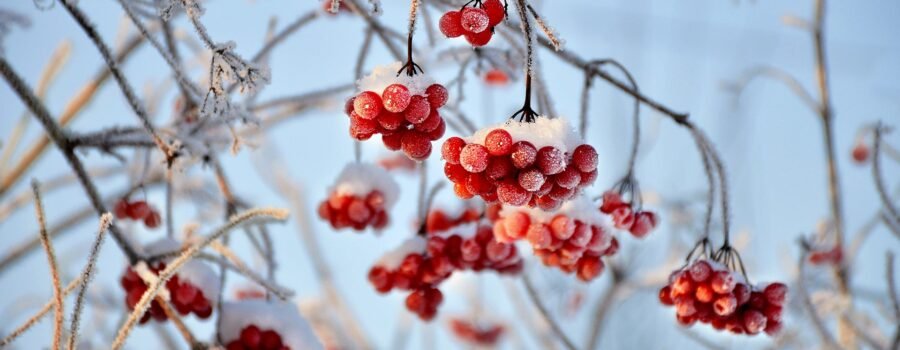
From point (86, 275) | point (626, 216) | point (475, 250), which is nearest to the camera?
point (86, 275)

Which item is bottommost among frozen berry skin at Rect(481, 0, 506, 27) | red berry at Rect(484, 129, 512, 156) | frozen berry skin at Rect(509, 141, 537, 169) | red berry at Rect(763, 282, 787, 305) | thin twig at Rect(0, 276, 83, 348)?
red berry at Rect(763, 282, 787, 305)

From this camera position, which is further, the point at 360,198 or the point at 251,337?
the point at 360,198

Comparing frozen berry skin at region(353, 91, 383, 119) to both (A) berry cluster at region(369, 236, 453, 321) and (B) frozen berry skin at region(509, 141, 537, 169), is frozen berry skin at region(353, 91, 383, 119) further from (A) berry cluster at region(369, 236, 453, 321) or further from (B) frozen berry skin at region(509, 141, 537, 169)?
(A) berry cluster at region(369, 236, 453, 321)

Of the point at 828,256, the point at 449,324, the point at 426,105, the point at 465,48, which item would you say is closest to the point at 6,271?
the point at 465,48

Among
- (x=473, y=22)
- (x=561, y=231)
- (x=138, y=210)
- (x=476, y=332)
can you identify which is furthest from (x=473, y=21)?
(x=476, y=332)

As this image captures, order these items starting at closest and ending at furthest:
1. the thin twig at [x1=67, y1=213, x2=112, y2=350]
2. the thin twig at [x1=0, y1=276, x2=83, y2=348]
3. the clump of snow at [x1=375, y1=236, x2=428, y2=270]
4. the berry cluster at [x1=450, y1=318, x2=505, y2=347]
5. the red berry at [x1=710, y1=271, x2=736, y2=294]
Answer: the thin twig at [x1=67, y1=213, x2=112, y2=350] → the thin twig at [x1=0, y1=276, x2=83, y2=348] → the red berry at [x1=710, y1=271, x2=736, y2=294] → the clump of snow at [x1=375, y1=236, x2=428, y2=270] → the berry cluster at [x1=450, y1=318, x2=505, y2=347]

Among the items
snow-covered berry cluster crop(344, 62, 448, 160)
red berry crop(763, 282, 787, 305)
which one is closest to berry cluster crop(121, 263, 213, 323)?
snow-covered berry cluster crop(344, 62, 448, 160)

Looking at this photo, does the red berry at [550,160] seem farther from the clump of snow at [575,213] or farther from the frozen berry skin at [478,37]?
the clump of snow at [575,213]

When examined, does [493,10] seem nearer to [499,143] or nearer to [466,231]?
[499,143]
